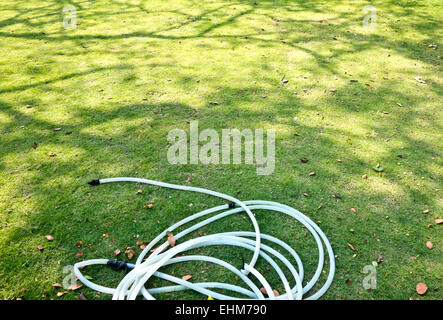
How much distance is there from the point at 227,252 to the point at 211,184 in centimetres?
84

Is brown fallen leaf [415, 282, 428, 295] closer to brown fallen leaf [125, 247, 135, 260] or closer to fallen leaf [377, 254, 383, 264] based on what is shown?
fallen leaf [377, 254, 383, 264]

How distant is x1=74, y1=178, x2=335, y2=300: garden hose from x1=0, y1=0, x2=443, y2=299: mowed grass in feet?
0.26

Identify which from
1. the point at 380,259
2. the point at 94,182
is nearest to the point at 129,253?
the point at 94,182

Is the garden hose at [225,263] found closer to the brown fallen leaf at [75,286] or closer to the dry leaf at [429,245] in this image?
the brown fallen leaf at [75,286]

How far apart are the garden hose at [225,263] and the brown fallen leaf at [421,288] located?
0.64m

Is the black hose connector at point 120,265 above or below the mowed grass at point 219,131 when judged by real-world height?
below

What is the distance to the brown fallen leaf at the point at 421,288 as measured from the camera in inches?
94.3

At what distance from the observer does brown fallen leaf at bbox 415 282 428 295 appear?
2395mm

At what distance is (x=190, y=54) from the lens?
5.94 m

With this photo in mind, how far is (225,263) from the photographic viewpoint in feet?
8.34

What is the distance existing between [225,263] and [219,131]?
75.0 inches

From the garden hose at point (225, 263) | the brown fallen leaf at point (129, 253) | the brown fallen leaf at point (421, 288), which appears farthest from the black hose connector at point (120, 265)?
the brown fallen leaf at point (421, 288)

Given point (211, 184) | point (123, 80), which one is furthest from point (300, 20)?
point (211, 184)
